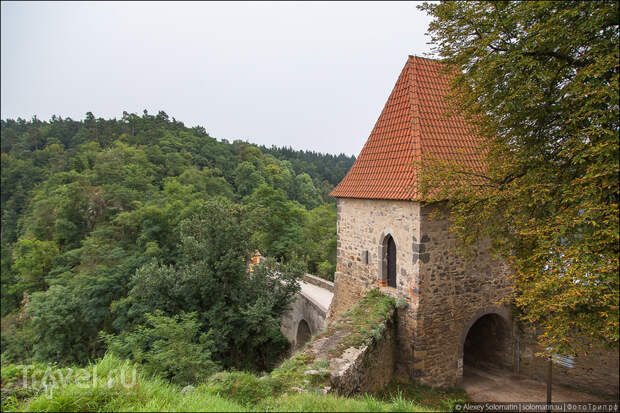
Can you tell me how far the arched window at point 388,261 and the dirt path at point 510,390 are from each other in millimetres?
3534

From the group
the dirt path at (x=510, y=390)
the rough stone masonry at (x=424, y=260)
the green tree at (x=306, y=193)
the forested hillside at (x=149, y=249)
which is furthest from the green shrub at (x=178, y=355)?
the green tree at (x=306, y=193)

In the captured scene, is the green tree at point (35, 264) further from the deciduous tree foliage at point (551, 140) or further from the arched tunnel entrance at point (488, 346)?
the deciduous tree foliage at point (551, 140)

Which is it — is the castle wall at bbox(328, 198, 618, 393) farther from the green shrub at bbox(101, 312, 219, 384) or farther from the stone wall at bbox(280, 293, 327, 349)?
the green shrub at bbox(101, 312, 219, 384)

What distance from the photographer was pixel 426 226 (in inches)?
321

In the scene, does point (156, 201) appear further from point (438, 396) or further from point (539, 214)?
point (539, 214)

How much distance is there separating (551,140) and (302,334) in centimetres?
1421

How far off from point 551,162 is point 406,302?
458 cm

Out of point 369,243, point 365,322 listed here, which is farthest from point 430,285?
point 369,243

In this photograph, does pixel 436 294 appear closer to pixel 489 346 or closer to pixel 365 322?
pixel 365 322

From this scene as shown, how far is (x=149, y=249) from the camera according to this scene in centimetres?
1659

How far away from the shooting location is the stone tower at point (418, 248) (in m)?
8.34

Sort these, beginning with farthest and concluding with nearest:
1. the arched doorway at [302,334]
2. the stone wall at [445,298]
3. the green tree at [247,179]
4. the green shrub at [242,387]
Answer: the green tree at [247,179], the arched doorway at [302,334], the stone wall at [445,298], the green shrub at [242,387]

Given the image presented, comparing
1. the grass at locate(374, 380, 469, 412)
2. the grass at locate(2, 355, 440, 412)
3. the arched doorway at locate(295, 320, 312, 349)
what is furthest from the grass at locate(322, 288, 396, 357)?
the arched doorway at locate(295, 320, 312, 349)

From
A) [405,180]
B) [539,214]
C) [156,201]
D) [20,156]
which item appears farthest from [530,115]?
[20,156]
